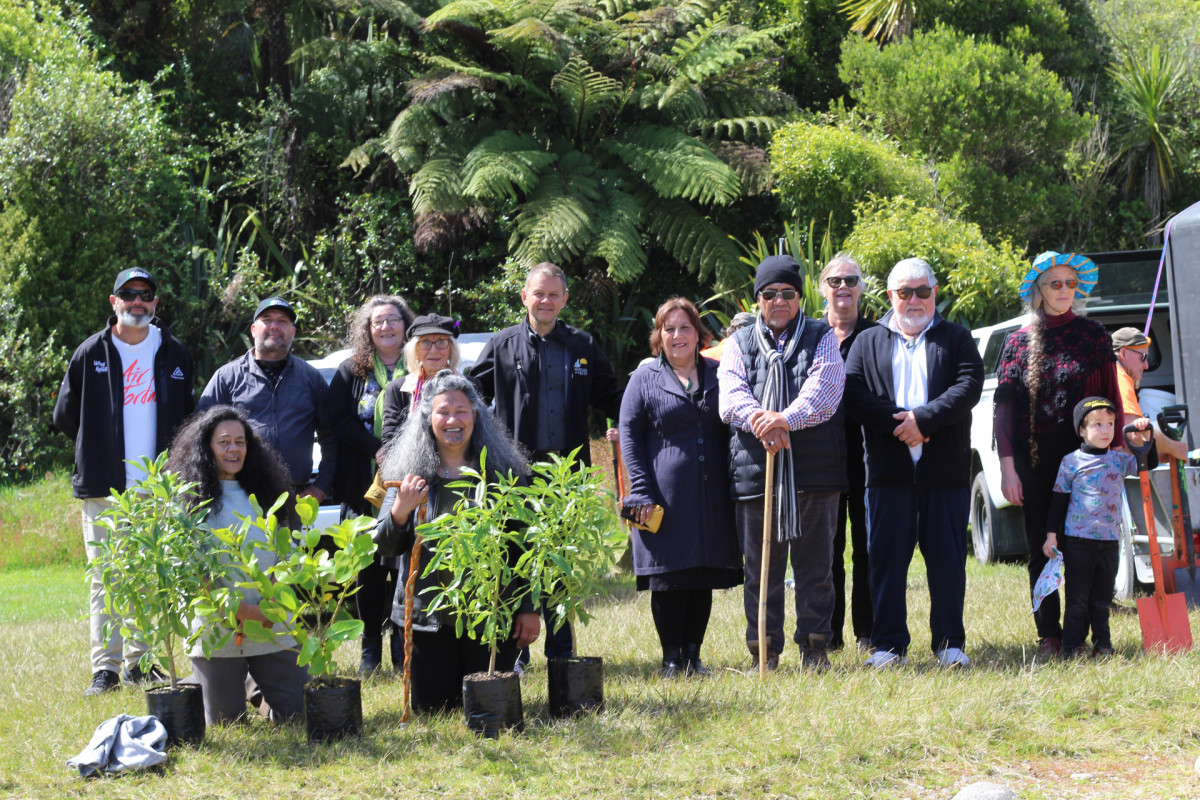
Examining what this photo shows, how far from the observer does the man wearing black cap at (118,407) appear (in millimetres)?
6215

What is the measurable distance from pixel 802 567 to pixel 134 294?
12.6 ft

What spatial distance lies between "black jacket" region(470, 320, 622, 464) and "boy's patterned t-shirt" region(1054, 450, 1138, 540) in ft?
7.89

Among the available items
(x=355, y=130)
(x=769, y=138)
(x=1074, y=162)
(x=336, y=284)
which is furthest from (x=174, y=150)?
(x=1074, y=162)

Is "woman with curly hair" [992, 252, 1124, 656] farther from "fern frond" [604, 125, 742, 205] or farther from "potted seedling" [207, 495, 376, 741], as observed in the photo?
"fern frond" [604, 125, 742, 205]

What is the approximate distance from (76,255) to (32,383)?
196 centimetres

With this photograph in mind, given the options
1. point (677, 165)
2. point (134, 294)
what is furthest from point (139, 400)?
point (677, 165)

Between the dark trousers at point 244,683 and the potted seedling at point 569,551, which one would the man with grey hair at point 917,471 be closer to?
the potted seedling at point 569,551

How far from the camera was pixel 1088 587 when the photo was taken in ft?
19.7

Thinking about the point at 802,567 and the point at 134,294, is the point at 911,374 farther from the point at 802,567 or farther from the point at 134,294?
the point at 134,294

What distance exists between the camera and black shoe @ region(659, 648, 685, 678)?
5.92 m

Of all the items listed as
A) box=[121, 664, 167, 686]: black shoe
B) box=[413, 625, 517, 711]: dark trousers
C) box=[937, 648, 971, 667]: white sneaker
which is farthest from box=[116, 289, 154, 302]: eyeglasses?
box=[937, 648, 971, 667]: white sneaker

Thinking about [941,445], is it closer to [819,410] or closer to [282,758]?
[819,410]

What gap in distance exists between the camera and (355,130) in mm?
17891

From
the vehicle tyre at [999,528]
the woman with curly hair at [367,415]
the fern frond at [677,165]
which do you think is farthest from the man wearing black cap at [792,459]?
the fern frond at [677,165]
